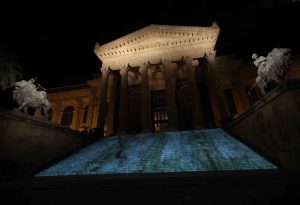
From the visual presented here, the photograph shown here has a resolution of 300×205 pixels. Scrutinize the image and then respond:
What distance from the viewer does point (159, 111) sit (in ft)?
69.3

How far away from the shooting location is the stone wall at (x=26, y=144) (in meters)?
7.11

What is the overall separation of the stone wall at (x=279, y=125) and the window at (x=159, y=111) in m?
12.9

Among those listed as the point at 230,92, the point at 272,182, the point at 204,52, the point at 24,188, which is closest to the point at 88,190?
the point at 24,188

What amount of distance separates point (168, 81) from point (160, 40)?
472cm

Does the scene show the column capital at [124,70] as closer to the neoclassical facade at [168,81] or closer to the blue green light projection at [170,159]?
the neoclassical facade at [168,81]

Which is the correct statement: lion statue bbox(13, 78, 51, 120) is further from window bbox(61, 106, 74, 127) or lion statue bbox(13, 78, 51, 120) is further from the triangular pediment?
window bbox(61, 106, 74, 127)

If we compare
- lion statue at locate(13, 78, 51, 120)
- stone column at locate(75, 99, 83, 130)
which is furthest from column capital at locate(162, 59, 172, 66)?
stone column at locate(75, 99, 83, 130)

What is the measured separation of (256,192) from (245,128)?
17.9 ft

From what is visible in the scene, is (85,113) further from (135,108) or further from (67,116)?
(135,108)

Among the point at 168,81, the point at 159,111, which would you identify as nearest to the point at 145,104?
the point at 168,81

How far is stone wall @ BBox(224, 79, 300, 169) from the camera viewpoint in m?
5.62

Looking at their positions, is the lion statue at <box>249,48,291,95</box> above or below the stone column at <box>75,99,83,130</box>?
below

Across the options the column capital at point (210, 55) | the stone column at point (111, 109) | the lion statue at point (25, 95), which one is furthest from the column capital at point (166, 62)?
the lion statue at point (25, 95)

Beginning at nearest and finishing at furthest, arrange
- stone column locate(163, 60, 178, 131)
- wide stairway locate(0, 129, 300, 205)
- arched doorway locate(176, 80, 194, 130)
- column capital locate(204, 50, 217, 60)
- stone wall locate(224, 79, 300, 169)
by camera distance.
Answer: wide stairway locate(0, 129, 300, 205) → stone wall locate(224, 79, 300, 169) → stone column locate(163, 60, 178, 131) → column capital locate(204, 50, 217, 60) → arched doorway locate(176, 80, 194, 130)
